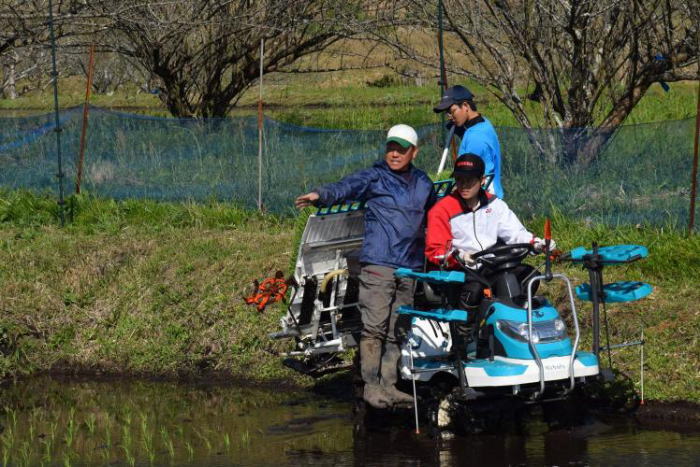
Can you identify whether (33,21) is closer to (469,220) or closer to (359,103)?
(469,220)

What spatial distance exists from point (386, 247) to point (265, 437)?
1650 millimetres

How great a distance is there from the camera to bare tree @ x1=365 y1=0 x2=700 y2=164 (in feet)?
42.5

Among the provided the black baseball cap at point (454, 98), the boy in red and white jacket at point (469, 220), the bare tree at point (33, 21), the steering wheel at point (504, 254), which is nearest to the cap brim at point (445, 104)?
the black baseball cap at point (454, 98)

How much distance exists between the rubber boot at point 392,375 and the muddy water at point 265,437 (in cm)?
28

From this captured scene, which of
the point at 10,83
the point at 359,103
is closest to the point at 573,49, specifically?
the point at 359,103

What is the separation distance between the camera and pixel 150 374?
11.1 m

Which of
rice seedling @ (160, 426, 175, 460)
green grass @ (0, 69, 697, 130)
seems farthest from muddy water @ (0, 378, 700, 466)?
green grass @ (0, 69, 697, 130)

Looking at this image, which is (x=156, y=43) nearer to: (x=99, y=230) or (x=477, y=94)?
(x=99, y=230)

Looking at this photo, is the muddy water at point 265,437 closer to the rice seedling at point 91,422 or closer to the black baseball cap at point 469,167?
the rice seedling at point 91,422

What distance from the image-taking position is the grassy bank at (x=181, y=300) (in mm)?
10250

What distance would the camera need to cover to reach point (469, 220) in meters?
8.21

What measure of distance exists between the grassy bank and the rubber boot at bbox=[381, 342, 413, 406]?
1948 mm

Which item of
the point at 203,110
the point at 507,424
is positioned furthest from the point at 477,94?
the point at 507,424

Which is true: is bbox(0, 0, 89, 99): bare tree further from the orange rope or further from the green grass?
the orange rope
